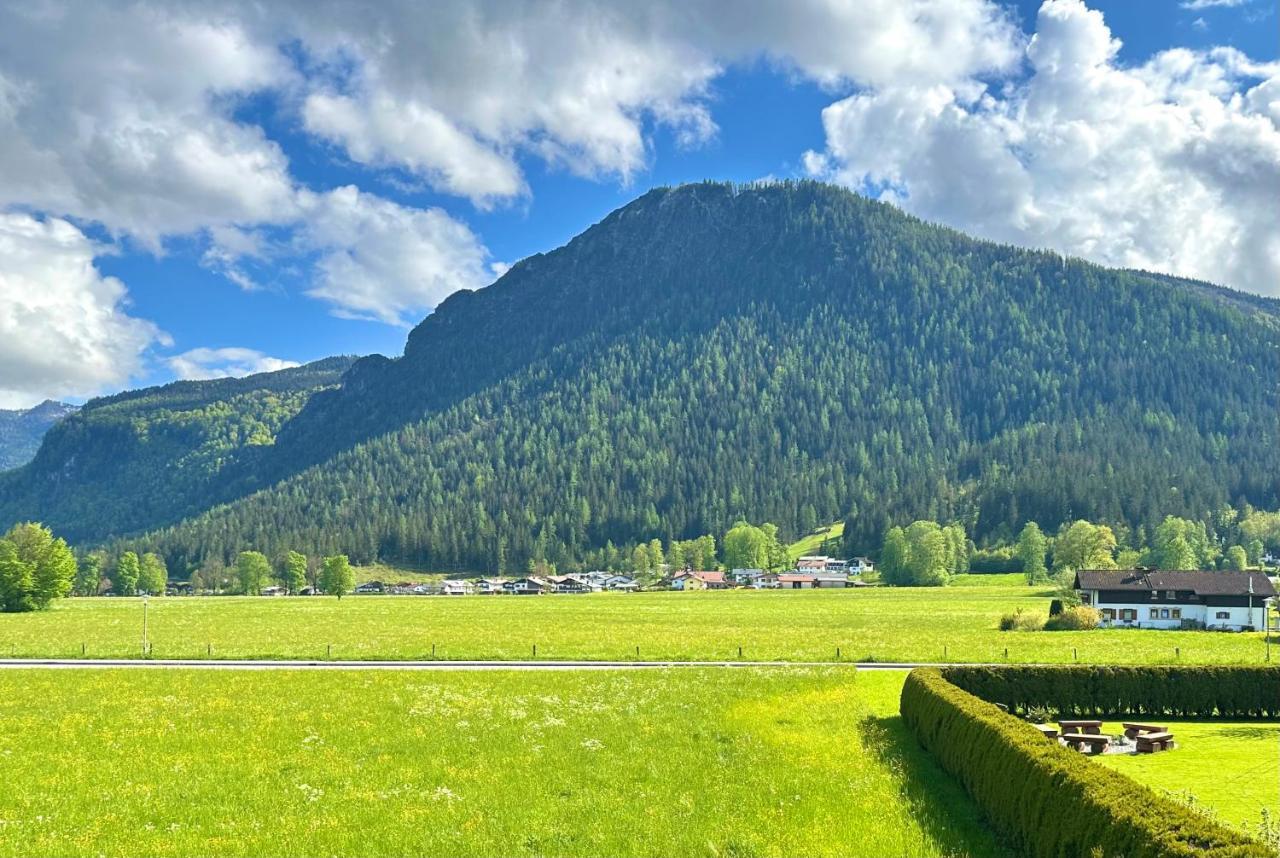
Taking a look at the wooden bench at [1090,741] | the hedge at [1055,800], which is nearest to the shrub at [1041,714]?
the wooden bench at [1090,741]

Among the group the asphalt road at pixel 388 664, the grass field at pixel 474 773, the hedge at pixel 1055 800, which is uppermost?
the hedge at pixel 1055 800

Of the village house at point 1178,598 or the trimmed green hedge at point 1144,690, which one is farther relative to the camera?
the village house at point 1178,598

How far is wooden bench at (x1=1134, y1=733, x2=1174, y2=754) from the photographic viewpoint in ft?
88.8

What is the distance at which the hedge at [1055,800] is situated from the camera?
481 inches

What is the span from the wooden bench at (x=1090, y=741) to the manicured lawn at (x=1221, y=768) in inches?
14.6

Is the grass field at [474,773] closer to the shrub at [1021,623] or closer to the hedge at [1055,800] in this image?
the hedge at [1055,800]

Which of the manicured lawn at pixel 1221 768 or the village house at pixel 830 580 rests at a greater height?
the manicured lawn at pixel 1221 768

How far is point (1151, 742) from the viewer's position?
88.8 ft

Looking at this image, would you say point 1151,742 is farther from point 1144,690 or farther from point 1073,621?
point 1073,621

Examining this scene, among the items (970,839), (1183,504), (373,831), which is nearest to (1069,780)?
(970,839)

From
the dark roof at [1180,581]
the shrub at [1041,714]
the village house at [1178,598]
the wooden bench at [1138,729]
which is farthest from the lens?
the village house at [1178,598]

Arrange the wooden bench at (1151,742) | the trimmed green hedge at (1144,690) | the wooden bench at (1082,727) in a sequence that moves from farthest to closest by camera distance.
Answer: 1. the trimmed green hedge at (1144,690)
2. the wooden bench at (1082,727)
3. the wooden bench at (1151,742)

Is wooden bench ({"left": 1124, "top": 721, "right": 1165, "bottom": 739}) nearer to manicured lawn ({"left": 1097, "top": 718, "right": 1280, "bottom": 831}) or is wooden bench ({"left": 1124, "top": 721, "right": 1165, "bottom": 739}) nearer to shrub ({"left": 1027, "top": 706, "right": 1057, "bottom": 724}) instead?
manicured lawn ({"left": 1097, "top": 718, "right": 1280, "bottom": 831})

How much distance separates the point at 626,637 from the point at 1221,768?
152 ft
